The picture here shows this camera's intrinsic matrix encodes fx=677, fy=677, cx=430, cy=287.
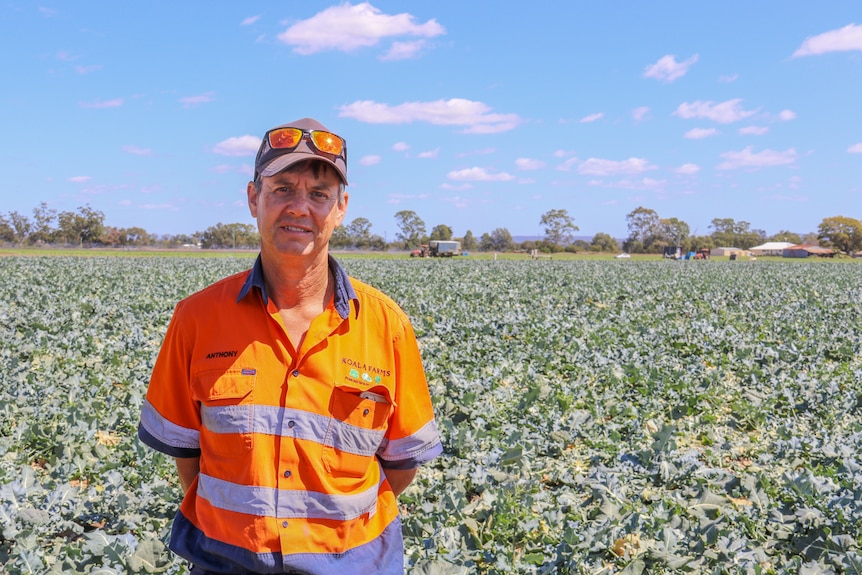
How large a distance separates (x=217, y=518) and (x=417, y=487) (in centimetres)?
298

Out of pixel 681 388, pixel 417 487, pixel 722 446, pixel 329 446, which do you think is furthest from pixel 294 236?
pixel 681 388

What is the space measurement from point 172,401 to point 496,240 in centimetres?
11396

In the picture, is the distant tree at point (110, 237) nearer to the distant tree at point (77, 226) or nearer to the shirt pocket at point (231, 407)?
the distant tree at point (77, 226)

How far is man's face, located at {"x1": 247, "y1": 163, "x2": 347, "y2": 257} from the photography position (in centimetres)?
223

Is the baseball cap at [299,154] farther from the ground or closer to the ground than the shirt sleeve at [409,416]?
farther from the ground

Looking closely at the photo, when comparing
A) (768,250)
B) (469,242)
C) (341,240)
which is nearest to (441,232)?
(469,242)

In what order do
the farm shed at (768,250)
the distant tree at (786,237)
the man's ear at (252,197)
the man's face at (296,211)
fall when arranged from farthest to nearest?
the distant tree at (786,237)
the farm shed at (768,250)
the man's ear at (252,197)
the man's face at (296,211)

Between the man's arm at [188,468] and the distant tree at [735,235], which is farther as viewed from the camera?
the distant tree at [735,235]

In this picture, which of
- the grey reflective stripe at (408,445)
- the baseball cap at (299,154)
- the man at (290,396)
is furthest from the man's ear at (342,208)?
the grey reflective stripe at (408,445)

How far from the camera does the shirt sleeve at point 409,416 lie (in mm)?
2389

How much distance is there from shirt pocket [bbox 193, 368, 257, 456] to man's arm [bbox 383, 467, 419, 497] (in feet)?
2.00

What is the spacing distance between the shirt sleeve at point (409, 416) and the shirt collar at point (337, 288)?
22 centimetres

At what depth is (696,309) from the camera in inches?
679

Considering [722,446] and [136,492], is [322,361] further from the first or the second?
[722,446]
